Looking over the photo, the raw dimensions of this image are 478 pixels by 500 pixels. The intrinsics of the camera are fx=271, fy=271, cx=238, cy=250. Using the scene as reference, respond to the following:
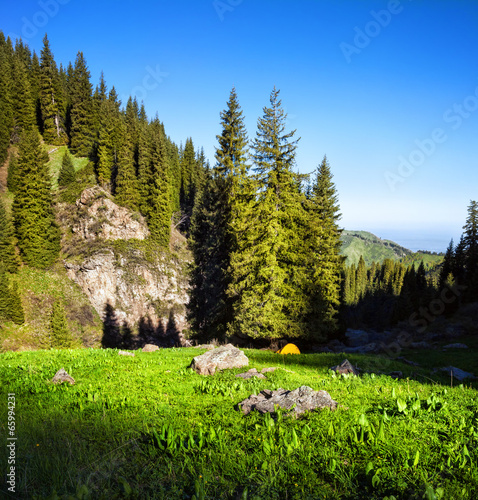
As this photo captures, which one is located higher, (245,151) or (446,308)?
(245,151)

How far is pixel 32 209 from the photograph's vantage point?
4150 centimetres

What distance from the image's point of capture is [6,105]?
59906mm

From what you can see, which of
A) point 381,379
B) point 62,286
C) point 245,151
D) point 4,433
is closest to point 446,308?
point 245,151

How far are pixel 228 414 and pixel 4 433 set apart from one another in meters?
3.97

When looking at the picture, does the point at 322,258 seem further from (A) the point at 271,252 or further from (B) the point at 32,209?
(B) the point at 32,209

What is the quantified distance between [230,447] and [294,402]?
2.02 meters

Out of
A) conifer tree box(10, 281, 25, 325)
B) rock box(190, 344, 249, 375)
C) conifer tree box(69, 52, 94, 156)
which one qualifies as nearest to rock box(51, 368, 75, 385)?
rock box(190, 344, 249, 375)

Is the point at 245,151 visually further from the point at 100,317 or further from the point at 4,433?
the point at 100,317

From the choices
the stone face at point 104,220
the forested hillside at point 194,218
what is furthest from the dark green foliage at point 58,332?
the stone face at point 104,220

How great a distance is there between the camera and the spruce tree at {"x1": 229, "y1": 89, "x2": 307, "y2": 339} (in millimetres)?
19062

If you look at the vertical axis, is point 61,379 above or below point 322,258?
below

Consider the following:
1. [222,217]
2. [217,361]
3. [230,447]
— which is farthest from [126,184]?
[230,447]

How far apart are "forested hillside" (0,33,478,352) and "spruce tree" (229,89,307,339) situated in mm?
93

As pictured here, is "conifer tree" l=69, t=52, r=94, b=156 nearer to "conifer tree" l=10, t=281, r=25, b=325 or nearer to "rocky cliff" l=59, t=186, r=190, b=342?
"rocky cliff" l=59, t=186, r=190, b=342
